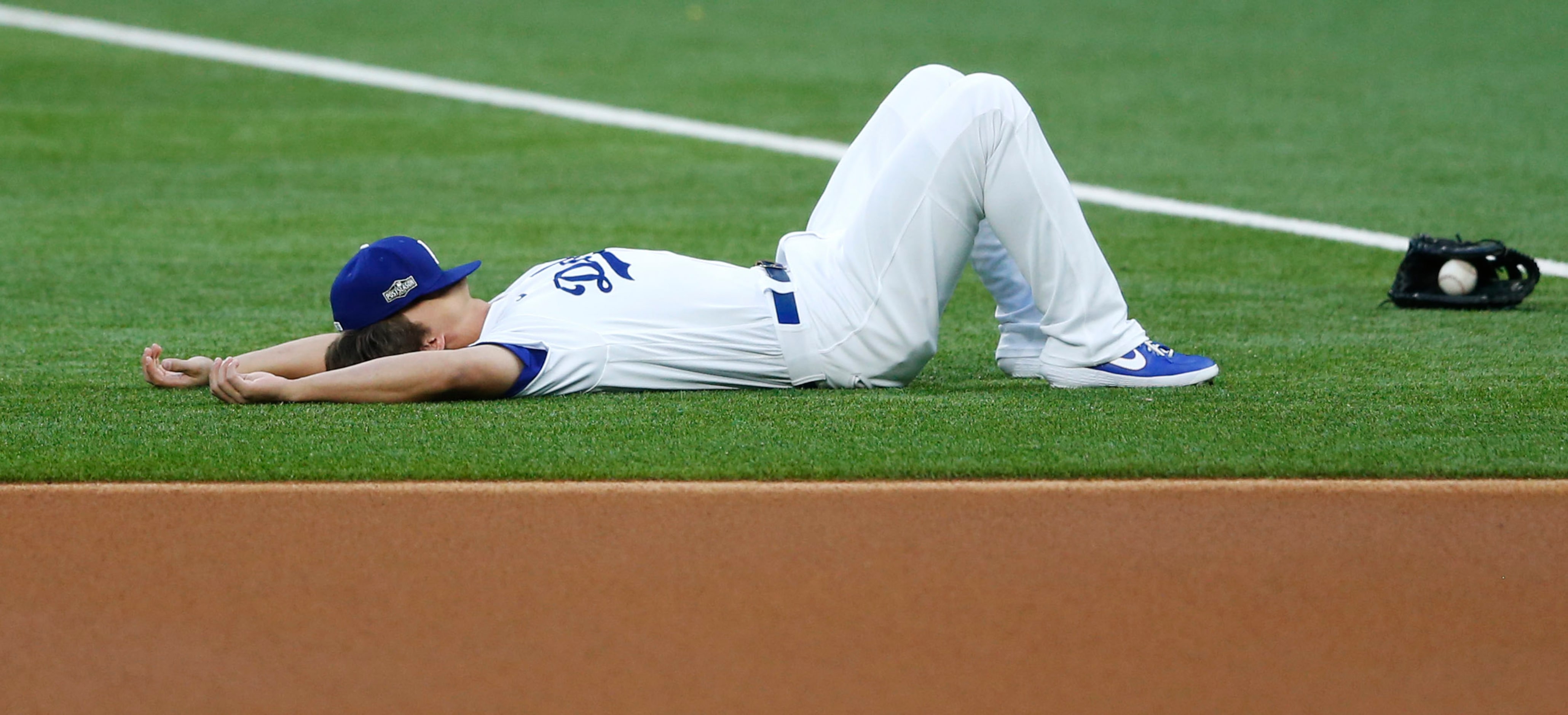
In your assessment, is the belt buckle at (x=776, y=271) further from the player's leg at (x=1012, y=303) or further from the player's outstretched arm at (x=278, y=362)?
the player's outstretched arm at (x=278, y=362)

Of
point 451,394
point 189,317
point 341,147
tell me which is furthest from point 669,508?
point 341,147

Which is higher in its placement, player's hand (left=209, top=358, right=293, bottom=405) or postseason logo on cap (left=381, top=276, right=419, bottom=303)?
postseason logo on cap (left=381, top=276, right=419, bottom=303)

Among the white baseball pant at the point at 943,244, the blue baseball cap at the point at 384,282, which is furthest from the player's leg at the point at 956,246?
the blue baseball cap at the point at 384,282

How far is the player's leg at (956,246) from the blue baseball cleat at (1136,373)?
14 millimetres

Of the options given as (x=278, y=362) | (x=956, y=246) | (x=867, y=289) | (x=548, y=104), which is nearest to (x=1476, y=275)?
(x=956, y=246)

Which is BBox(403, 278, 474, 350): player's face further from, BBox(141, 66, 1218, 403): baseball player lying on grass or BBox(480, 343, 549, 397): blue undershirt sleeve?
BBox(480, 343, 549, 397): blue undershirt sleeve

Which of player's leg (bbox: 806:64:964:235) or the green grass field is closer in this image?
the green grass field

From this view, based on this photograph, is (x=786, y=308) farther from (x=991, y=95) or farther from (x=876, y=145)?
(x=991, y=95)

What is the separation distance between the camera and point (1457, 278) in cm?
653

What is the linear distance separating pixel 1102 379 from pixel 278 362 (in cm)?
244

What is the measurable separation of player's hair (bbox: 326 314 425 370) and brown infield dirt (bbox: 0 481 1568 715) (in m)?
0.81

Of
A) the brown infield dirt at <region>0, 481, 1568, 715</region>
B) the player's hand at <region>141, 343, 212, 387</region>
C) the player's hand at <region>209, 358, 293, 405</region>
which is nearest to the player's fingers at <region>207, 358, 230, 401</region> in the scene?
the player's hand at <region>209, 358, 293, 405</region>

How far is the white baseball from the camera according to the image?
21.4 ft

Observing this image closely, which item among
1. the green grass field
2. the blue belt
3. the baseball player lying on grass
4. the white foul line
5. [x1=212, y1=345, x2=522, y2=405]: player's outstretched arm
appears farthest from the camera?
the white foul line
